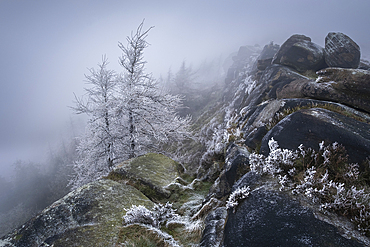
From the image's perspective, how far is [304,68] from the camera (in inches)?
467

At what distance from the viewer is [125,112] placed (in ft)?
30.3

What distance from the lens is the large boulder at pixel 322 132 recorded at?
3.49 meters

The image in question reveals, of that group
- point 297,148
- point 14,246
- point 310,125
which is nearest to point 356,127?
point 310,125

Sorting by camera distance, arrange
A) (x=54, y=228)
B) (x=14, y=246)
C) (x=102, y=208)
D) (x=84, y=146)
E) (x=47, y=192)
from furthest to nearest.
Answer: (x=47, y=192), (x=84, y=146), (x=102, y=208), (x=54, y=228), (x=14, y=246)

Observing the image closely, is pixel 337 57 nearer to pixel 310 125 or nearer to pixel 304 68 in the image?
pixel 304 68

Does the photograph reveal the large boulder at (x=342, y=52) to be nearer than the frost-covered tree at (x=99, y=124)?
No

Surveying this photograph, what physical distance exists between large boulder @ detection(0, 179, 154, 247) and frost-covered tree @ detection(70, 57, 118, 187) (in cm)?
526

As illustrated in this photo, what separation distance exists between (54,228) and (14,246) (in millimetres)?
665

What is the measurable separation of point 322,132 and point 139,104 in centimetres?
813

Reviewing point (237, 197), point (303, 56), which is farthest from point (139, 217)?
point (303, 56)

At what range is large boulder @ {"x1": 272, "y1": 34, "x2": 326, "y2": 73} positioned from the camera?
1178 cm

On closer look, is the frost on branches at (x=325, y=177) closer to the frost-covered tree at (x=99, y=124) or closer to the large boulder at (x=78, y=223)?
the large boulder at (x=78, y=223)

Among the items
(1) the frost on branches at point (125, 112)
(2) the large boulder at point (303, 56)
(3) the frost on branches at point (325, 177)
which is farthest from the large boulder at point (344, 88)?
(1) the frost on branches at point (125, 112)

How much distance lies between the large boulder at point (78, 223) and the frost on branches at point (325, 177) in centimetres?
397
